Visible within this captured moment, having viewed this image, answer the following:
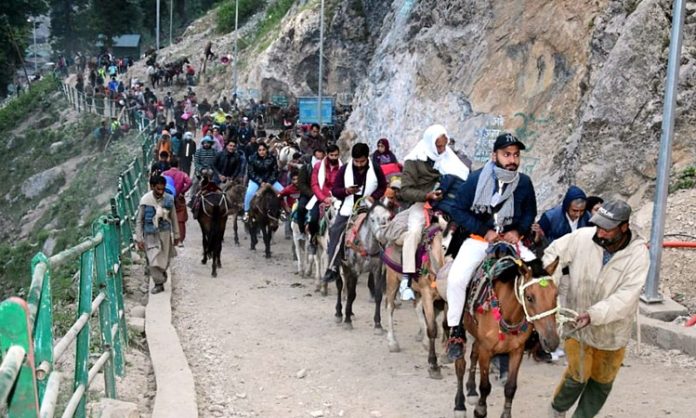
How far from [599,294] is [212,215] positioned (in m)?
10.6

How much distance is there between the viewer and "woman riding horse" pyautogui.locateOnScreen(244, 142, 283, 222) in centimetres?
1839

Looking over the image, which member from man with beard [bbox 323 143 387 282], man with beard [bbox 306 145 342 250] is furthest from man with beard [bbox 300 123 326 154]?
man with beard [bbox 323 143 387 282]

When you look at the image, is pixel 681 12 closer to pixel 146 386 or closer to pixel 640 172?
pixel 640 172

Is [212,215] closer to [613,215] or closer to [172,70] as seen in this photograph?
[613,215]

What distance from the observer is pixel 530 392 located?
899 centimetres

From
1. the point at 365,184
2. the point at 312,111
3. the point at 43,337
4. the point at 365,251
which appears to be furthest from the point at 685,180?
the point at 312,111

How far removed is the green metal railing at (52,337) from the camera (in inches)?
137

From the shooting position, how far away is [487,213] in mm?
7781

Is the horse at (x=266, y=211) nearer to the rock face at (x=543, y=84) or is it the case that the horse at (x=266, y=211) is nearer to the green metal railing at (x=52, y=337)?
the rock face at (x=543, y=84)

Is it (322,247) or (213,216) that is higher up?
(213,216)

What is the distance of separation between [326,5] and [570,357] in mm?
43803

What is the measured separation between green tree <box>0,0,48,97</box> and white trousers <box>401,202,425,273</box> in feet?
177

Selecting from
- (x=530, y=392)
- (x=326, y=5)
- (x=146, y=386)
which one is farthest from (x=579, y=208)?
(x=326, y=5)

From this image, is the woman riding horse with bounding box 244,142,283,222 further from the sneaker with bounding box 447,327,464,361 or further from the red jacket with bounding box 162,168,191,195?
Answer: the sneaker with bounding box 447,327,464,361
